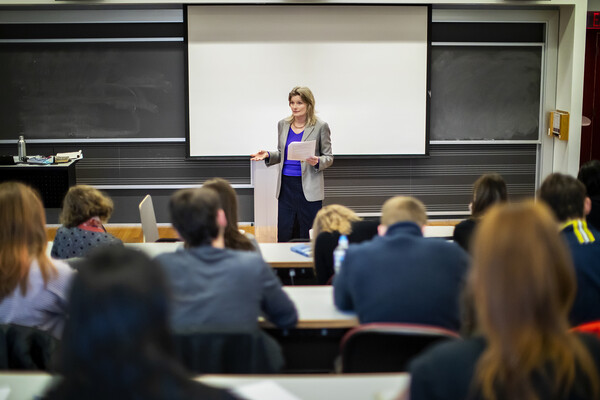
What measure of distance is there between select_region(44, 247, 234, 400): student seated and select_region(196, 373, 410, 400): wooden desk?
0.91m

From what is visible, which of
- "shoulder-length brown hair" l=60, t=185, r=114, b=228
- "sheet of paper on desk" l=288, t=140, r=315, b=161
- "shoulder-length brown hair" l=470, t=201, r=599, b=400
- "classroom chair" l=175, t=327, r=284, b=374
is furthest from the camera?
"sheet of paper on desk" l=288, t=140, r=315, b=161

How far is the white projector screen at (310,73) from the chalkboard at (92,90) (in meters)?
0.29

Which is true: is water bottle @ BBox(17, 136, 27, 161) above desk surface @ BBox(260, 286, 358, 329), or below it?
above

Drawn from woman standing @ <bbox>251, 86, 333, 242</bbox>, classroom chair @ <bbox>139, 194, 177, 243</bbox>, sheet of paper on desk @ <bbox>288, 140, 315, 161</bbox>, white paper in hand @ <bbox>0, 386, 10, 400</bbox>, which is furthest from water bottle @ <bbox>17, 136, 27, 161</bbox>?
white paper in hand @ <bbox>0, 386, 10, 400</bbox>

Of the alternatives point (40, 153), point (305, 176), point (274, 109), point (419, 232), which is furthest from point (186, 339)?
point (40, 153)

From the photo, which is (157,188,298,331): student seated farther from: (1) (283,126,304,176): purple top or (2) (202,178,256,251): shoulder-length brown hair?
(1) (283,126,304,176): purple top

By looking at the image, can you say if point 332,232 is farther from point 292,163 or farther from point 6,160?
point 6,160

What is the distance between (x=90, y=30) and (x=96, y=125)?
97 centimetres

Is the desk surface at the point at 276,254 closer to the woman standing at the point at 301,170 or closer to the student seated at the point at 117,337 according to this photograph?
the woman standing at the point at 301,170

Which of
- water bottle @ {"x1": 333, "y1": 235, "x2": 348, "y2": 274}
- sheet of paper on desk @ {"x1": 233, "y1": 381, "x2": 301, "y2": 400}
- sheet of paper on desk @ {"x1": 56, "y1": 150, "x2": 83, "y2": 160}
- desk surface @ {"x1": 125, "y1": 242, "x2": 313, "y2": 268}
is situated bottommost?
sheet of paper on desk @ {"x1": 233, "y1": 381, "x2": 301, "y2": 400}

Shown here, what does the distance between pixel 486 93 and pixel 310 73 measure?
194cm

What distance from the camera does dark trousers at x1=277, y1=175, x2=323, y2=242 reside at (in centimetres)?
568

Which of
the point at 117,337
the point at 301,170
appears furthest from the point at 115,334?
the point at 301,170

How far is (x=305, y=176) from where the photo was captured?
5641mm
